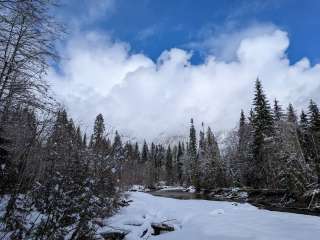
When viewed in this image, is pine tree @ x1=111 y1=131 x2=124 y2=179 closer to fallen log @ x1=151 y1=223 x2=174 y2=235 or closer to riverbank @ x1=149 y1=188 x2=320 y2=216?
fallen log @ x1=151 y1=223 x2=174 y2=235

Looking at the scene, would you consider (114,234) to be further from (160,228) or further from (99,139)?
(99,139)

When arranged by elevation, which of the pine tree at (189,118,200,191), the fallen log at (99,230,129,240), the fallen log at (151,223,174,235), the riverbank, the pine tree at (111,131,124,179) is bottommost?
the fallen log at (99,230,129,240)

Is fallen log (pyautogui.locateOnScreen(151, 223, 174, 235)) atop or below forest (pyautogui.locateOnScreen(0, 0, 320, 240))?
below

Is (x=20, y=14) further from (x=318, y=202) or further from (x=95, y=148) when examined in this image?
(x=318, y=202)

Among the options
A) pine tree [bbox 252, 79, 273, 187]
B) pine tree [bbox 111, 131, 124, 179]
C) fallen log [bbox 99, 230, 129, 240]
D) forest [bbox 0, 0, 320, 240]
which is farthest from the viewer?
pine tree [bbox 252, 79, 273, 187]

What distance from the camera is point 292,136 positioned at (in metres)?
27.3

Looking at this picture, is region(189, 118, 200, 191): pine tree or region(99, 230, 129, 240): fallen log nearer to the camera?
region(99, 230, 129, 240): fallen log

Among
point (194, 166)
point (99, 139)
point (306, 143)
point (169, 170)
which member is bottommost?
point (99, 139)

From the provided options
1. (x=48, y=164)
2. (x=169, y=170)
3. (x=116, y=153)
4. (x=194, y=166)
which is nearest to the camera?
(x=48, y=164)

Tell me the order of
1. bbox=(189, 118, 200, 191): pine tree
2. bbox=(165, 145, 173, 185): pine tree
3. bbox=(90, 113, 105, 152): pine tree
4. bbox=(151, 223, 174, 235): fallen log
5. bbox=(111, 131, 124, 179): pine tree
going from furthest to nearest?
bbox=(165, 145, 173, 185): pine tree → bbox=(189, 118, 200, 191): pine tree → bbox=(151, 223, 174, 235): fallen log → bbox=(111, 131, 124, 179): pine tree → bbox=(90, 113, 105, 152): pine tree

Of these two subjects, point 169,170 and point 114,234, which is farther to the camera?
point 169,170

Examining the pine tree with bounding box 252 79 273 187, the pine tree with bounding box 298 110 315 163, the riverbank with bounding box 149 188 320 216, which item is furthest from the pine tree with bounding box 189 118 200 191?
the pine tree with bounding box 298 110 315 163

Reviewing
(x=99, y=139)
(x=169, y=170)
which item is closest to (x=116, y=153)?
(x=99, y=139)

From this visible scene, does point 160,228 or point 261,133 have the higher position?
point 261,133
